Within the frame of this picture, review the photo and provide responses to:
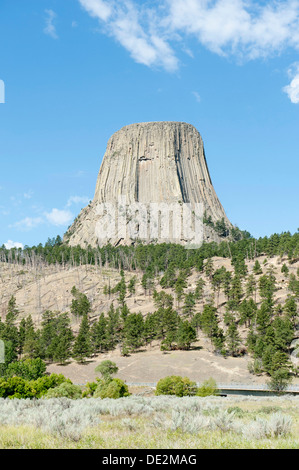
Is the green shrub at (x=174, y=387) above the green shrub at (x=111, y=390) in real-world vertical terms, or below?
below

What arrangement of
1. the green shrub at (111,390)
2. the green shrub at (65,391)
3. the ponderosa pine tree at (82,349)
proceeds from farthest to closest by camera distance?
1. the ponderosa pine tree at (82,349)
2. the green shrub at (111,390)
3. the green shrub at (65,391)

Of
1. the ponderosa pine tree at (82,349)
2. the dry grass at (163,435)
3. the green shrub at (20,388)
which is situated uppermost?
the dry grass at (163,435)

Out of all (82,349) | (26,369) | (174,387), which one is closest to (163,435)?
(174,387)

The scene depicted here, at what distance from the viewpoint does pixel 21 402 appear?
Result: 21.1 meters

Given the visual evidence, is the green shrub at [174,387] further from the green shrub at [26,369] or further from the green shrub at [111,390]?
the green shrub at [26,369]

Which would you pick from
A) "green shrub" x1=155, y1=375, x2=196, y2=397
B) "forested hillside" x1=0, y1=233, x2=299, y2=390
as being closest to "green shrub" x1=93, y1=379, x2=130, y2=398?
"green shrub" x1=155, y1=375, x2=196, y2=397

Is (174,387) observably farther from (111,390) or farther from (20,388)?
(20,388)

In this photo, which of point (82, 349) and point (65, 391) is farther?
point (82, 349)

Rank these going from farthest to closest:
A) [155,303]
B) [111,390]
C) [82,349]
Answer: [155,303]
[82,349]
[111,390]

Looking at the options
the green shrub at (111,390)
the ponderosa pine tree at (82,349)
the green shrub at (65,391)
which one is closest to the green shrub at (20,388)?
the green shrub at (65,391)

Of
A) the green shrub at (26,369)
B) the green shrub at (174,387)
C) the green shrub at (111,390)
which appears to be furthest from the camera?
the green shrub at (26,369)

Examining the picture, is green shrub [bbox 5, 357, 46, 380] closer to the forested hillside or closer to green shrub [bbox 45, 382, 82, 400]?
the forested hillside

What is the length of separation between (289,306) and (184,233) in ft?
371

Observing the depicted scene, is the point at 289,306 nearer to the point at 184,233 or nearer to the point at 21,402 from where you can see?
the point at 21,402
